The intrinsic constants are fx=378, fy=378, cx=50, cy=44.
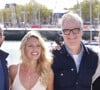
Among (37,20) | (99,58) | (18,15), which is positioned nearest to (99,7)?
(37,20)

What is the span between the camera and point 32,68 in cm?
518

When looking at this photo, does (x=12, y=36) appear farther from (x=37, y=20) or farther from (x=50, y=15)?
(x=50, y=15)

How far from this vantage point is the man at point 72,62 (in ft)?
16.7

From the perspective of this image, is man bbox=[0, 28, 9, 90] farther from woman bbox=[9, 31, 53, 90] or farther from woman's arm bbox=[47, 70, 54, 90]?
woman's arm bbox=[47, 70, 54, 90]

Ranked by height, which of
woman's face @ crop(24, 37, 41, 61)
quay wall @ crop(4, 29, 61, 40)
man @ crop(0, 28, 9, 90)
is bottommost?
quay wall @ crop(4, 29, 61, 40)

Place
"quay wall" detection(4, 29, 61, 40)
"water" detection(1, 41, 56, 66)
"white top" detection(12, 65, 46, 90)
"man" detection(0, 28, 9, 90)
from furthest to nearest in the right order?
"quay wall" detection(4, 29, 61, 40)
"water" detection(1, 41, 56, 66)
"white top" detection(12, 65, 46, 90)
"man" detection(0, 28, 9, 90)

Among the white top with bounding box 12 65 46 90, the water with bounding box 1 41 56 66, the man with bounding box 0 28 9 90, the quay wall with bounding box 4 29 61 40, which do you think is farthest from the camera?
the quay wall with bounding box 4 29 61 40

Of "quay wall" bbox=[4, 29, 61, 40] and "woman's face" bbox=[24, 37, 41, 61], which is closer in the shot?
"woman's face" bbox=[24, 37, 41, 61]

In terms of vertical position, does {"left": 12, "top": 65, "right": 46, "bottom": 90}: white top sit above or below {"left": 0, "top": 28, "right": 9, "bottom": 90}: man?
below

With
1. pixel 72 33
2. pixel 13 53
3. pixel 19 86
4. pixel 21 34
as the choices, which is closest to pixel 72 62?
pixel 72 33

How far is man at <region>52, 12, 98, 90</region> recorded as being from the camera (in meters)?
5.09

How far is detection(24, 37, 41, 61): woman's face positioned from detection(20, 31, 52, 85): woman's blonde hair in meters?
0.04

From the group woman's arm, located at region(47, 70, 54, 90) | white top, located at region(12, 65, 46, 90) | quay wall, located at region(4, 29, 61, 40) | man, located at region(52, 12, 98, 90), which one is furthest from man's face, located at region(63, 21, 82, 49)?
quay wall, located at region(4, 29, 61, 40)

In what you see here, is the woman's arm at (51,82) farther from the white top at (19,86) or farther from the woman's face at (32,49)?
the woman's face at (32,49)
